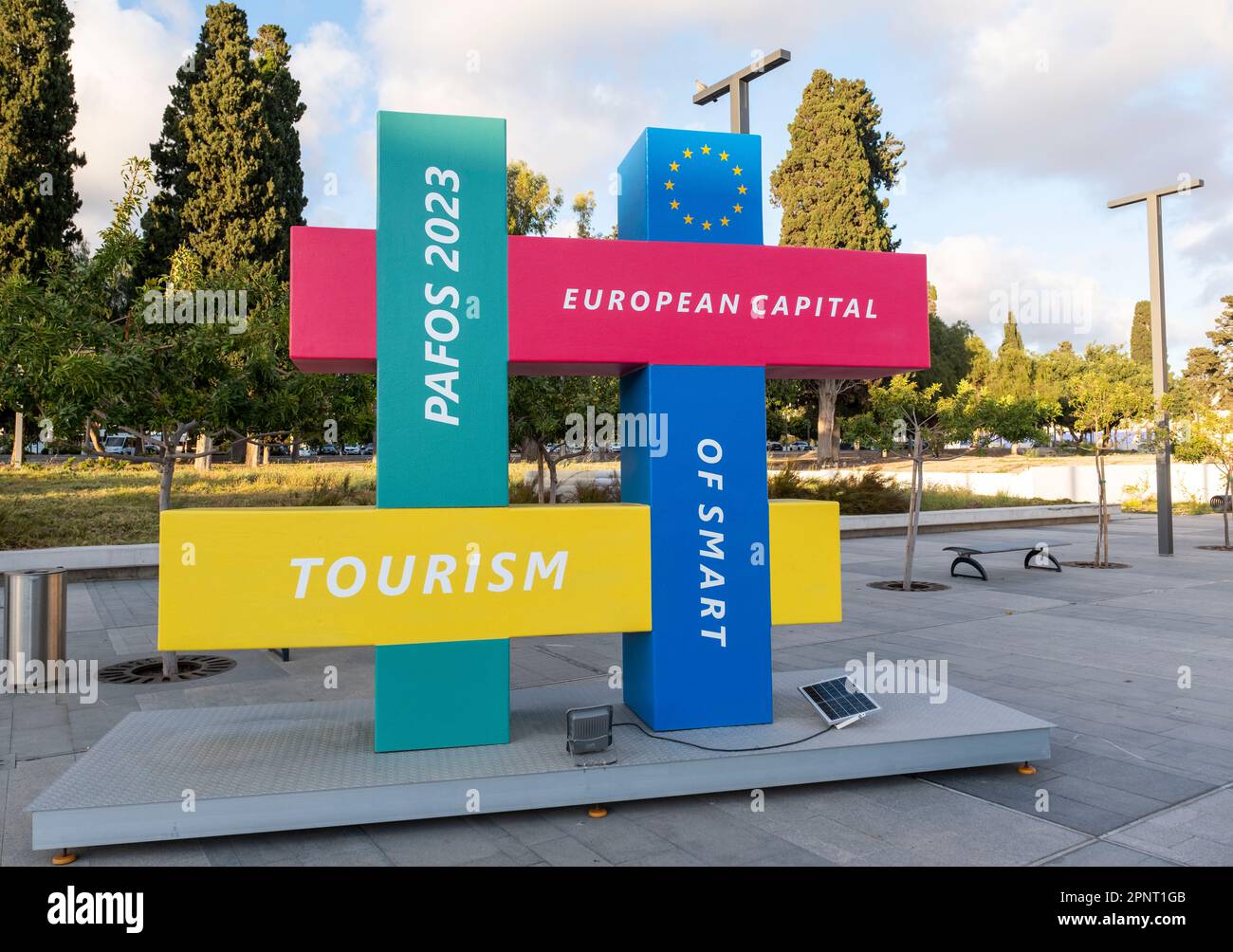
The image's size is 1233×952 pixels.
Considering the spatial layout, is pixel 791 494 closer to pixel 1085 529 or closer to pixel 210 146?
pixel 1085 529

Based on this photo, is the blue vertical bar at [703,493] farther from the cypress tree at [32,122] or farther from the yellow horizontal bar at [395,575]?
the cypress tree at [32,122]

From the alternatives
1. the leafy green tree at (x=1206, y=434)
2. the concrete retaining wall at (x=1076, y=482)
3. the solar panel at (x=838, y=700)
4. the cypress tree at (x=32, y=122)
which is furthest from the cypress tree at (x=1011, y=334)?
the solar panel at (x=838, y=700)

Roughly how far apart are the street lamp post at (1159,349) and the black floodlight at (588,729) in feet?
52.6

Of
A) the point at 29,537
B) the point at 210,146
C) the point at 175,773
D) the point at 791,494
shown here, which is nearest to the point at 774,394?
the point at 791,494

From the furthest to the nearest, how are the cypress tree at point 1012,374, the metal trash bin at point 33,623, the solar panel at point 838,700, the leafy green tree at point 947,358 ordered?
the cypress tree at point 1012,374, the leafy green tree at point 947,358, the metal trash bin at point 33,623, the solar panel at point 838,700

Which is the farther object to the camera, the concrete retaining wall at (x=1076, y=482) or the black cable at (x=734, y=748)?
the concrete retaining wall at (x=1076, y=482)

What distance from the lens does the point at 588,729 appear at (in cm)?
502

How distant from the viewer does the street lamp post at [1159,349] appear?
1684 cm

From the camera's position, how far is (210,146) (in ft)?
92.4

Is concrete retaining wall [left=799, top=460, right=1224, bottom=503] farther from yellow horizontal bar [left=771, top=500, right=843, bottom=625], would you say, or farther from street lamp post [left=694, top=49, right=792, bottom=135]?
yellow horizontal bar [left=771, top=500, right=843, bottom=625]

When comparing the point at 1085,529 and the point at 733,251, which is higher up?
the point at 733,251

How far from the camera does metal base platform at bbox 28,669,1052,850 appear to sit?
447 centimetres

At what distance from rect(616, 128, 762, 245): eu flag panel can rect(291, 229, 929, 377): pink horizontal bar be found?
0.22 m
